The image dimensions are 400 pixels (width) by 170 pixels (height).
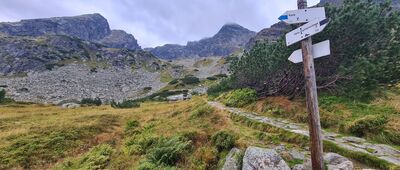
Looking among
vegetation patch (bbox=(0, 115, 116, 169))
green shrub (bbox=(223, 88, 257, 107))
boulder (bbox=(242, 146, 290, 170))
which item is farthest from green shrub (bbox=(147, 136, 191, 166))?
green shrub (bbox=(223, 88, 257, 107))

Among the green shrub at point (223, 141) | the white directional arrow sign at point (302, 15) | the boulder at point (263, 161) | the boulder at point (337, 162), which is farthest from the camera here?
the green shrub at point (223, 141)

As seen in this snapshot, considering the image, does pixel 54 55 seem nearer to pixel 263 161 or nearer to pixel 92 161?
pixel 92 161

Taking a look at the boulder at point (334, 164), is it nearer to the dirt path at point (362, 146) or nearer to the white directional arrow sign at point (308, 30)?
the dirt path at point (362, 146)

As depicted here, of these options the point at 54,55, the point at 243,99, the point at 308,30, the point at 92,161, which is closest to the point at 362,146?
the point at 308,30

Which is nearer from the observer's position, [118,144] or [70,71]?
[118,144]

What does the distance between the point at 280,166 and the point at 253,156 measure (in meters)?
0.78

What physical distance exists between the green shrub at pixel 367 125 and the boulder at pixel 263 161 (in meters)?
4.44

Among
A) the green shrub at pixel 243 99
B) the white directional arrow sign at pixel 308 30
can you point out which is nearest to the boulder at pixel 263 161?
the white directional arrow sign at pixel 308 30

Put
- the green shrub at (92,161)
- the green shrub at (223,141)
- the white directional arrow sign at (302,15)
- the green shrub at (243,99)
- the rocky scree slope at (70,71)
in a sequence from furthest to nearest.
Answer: the rocky scree slope at (70,71) < the green shrub at (243,99) < the green shrub at (92,161) < the green shrub at (223,141) < the white directional arrow sign at (302,15)

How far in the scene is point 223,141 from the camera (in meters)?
9.95

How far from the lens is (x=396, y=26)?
14914 mm

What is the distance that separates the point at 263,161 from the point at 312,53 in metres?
3.21

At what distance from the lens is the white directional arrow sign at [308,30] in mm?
6348

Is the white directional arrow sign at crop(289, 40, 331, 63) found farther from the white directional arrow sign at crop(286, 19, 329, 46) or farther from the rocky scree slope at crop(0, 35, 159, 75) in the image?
the rocky scree slope at crop(0, 35, 159, 75)
